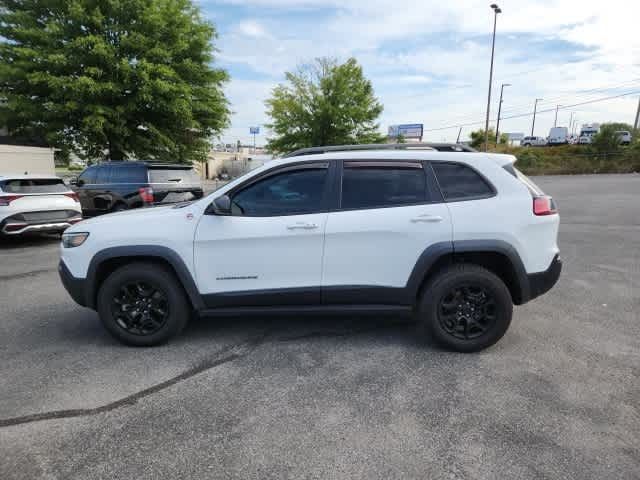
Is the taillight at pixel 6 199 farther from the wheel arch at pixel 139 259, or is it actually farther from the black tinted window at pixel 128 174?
the wheel arch at pixel 139 259

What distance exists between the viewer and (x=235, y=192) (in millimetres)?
3514

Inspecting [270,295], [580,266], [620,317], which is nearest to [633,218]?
[580,266]

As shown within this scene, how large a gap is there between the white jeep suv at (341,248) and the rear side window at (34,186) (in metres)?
5.63

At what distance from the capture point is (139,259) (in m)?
3.57

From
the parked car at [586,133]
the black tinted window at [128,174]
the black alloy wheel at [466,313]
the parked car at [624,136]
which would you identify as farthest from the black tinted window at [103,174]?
the parked car at [586,133]

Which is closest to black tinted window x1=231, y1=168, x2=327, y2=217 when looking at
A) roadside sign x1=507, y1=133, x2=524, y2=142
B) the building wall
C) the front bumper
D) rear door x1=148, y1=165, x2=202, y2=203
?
the front bumper

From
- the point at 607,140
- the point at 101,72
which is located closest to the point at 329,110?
the point at 101,72

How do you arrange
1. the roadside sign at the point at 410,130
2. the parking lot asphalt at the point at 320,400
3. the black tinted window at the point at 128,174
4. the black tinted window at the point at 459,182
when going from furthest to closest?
1. the roadside sign at the point at 410,130
2. the black tinted window at the point at 128,174
3. the black tinted window at the point at 459,182
4. the parking lot asphalt at the point at 320,400

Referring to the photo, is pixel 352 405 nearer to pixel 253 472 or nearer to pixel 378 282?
pixel 253 472

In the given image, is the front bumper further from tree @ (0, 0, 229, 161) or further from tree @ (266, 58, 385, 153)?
tree @ (266, 58, 385, 153)

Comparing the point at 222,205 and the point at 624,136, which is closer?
the point at 222,205

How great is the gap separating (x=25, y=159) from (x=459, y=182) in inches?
913

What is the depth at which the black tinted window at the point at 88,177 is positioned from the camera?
1009 centimetres

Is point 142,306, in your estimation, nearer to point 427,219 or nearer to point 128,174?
point 427,219
